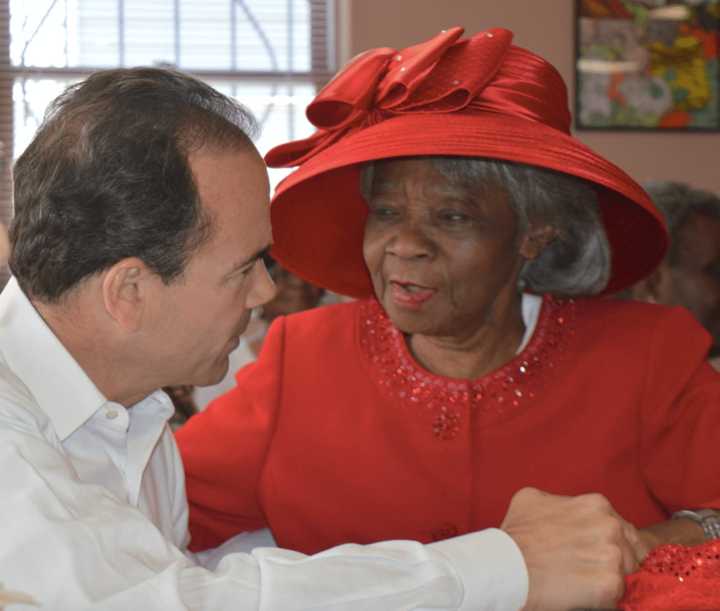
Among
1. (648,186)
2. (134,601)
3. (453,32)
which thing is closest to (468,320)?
(453,32)

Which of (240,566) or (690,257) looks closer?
(240,566)

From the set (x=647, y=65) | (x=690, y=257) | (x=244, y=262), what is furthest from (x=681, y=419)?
(x=647, y=65)

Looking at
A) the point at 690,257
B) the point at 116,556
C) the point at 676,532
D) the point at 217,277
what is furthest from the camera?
the point at 690,257

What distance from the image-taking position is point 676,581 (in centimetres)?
128

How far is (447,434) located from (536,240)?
0.37 metres

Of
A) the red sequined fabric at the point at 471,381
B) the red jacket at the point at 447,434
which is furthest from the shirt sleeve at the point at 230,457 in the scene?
the red sequined fabric at the point at 471,381

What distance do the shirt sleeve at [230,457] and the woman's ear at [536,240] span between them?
471 mm

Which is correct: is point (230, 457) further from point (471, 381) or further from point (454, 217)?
point (454, 217)

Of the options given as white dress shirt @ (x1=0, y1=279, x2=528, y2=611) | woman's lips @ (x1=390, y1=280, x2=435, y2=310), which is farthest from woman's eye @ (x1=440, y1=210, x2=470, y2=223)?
white dress shirt @ (x1=0, y1=279, x2=528, y2=611)

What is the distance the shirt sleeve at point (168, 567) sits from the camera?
1.01 meters

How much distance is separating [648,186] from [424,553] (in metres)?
2.27

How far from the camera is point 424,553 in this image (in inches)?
46.3

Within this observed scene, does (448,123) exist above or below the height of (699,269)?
above

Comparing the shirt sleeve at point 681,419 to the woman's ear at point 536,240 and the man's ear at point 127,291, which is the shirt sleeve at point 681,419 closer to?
the woman's ear at point 536,240
